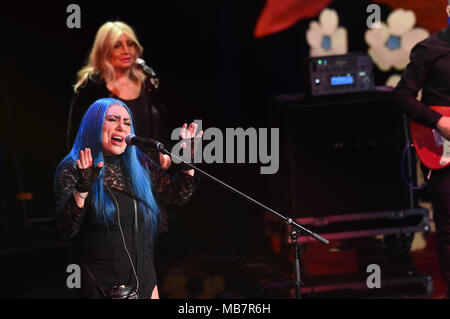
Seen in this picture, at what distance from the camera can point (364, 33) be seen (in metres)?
6.39

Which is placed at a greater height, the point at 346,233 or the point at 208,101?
the point at 208,101

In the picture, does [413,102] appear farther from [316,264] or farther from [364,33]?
[364,33]

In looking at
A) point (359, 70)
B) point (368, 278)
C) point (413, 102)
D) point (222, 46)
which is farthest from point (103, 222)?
point (222, 46)

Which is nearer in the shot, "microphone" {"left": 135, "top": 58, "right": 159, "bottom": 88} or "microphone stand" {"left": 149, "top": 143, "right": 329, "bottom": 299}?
"microphone stand" {"left": 149, "top": 143, "right": 329, "bottom": 299}

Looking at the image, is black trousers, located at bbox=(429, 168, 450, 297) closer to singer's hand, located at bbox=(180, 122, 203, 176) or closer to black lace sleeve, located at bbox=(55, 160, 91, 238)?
singer's hand, located at bbox=(180, 122, 203, 176)

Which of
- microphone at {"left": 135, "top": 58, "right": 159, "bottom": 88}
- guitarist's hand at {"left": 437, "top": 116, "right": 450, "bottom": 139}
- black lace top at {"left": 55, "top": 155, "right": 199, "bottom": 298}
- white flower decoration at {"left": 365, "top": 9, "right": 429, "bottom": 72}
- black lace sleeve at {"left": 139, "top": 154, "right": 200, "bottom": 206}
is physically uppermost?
white flower decoration at {"left": 365, "top": 9, "right": 429, "bottom": 72}

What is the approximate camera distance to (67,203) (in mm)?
2588


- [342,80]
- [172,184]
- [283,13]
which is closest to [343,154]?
[342,80]

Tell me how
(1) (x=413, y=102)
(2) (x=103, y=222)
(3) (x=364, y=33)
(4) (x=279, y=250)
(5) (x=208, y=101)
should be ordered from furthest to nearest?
(3) (x=364, y=33) → (5) (x=208, y=101) → (4) (x=279, y=250) → (1) (x=413, y=102) → (2) (x=103, y=222)

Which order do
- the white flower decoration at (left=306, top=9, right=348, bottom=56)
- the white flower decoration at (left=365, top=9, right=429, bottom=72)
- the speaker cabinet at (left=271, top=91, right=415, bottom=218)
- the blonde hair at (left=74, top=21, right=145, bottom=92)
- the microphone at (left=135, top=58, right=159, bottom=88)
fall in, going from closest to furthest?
1. the microphone at (left=135, top=58, right=159, bottom=88)
2. the blonde hair at (left=74, top=21, right=145, bottom=92)
3. the speaker cabinet at (left=271, top=91, right=415, bottom=218)
4. the white flower decoration at (left=306, top=9, right=348, bottom=56)
5. the white flower decoration at (left=365, top=9, right=429, bottom=72)

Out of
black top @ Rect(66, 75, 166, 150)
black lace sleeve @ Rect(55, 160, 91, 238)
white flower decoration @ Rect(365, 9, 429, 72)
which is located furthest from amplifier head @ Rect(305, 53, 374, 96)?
black lace sleeve @ Rect(55, 160, 91, 238)

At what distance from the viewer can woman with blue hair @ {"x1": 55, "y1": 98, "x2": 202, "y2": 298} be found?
2660 millimetres

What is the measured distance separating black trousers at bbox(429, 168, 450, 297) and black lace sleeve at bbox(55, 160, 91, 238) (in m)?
1.82

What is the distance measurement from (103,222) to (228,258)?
8.43 feet
